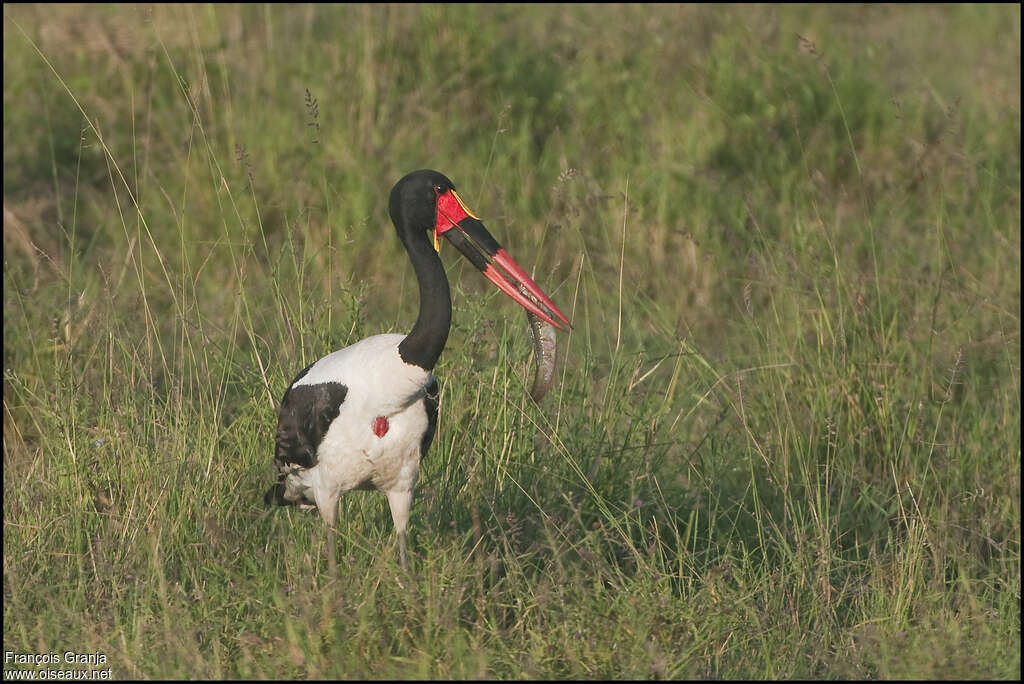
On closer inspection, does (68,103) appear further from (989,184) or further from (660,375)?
(989,184)

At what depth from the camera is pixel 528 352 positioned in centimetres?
427

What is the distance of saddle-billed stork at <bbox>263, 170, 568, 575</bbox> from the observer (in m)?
3.64

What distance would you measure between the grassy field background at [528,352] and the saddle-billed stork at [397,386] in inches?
6.8

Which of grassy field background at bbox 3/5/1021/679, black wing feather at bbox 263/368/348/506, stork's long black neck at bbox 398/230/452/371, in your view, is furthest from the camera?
black wing feather at bbox 263/368/348/506

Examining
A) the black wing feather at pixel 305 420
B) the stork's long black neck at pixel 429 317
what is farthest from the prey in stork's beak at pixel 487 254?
the black wing feather at pixel 305 420

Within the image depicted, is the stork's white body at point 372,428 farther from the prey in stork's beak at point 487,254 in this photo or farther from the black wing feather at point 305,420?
the prey in stork's beak at point 487,254

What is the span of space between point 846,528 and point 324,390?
5.51ft

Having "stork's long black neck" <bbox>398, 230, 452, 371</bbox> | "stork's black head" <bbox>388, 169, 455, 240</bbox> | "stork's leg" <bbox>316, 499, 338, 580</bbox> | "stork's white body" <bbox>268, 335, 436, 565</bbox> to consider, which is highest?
"stork's black head" <bbox>388, 169, 455, 240</bbox>

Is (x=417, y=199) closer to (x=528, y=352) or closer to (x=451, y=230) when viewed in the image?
(x=451, y=230)

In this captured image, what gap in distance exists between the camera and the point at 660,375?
5375 millimetres

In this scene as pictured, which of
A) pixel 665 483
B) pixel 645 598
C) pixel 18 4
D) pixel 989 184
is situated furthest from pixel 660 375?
pixel 18 4

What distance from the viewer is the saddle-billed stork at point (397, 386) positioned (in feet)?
12.0

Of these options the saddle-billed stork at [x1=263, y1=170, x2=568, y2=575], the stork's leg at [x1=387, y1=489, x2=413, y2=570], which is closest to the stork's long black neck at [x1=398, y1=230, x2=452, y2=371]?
the saddle-billed stork at [x1=263, y1=170, x2=568, y2=575]

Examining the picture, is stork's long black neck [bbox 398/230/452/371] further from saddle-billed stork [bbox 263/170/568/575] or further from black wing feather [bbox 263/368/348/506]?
black wing feather [bbox 263/368/348/506]
